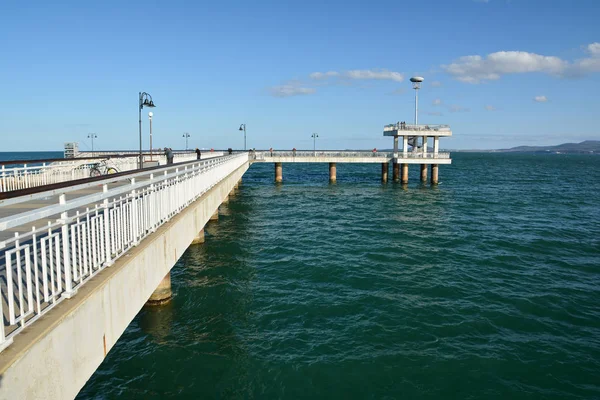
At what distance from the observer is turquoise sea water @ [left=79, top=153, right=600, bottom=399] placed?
31.5 ft

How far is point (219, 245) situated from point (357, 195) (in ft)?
84.7

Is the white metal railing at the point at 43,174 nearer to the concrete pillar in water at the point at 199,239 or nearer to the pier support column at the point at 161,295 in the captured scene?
the concrete pillar in water at the point at 199,239

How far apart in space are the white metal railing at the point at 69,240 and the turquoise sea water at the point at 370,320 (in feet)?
11.0

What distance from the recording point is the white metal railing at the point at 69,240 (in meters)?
4.47

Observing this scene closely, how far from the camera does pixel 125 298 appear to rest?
22.4 ft

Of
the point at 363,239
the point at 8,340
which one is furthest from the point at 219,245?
the point at 8,340

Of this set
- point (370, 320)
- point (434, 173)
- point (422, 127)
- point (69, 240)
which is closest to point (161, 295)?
point (69, 240)

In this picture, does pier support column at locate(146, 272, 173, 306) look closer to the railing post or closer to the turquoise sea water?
the turquoise sea water

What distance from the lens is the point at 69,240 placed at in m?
8.24


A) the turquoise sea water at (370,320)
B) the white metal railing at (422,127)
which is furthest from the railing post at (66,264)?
the white metal railing at (422,127)

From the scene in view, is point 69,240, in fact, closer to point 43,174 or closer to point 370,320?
point 370,320

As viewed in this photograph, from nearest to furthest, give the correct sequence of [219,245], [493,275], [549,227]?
[493,275]
[219,245]
[549,227]

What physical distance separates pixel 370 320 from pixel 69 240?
8400 mm

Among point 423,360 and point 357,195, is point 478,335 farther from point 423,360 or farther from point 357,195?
point 357,195
